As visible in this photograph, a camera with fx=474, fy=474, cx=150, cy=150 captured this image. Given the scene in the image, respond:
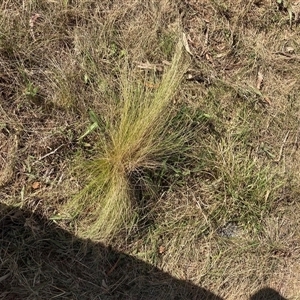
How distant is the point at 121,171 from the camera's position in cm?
278

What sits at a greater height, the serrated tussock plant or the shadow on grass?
the serrated tussock plant

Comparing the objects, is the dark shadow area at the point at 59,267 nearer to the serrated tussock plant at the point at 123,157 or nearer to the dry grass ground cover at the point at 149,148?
the dry grass ground cover at the point at 149,148

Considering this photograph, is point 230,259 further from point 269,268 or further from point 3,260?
point 3,260

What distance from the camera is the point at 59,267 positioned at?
2.79m

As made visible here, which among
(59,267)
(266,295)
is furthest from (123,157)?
(266,295)

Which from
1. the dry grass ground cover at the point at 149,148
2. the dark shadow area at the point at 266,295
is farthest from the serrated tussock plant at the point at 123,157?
the dark shadow area at the point at 266,295

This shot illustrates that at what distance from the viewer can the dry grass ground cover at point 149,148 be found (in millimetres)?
2783

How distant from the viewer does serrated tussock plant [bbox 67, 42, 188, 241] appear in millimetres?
2783

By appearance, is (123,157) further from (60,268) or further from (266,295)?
(266,295)

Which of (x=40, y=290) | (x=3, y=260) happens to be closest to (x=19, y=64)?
(x=3, y=260)

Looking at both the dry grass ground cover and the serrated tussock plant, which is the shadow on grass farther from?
the serrated tussock plant

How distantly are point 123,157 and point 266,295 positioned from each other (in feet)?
4.57

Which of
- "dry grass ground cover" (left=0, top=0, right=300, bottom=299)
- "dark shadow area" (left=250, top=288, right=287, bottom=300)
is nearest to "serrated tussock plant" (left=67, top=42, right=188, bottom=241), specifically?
"dry grass ground cover" (left=0, top=0, right=300, bottom=299)

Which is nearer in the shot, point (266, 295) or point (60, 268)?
point (60, 268)
